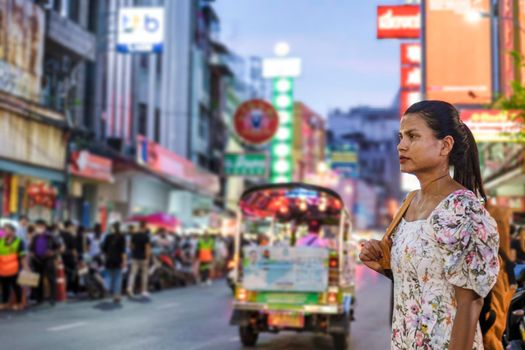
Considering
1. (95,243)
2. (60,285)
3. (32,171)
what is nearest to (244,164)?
(32,171)

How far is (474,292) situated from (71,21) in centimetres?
3085

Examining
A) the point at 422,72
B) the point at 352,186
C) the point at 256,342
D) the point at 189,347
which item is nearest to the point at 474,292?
the point at 189,347

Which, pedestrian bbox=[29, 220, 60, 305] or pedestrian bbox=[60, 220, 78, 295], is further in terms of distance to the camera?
pedestrian bbox=[60, 220, 78, 295]

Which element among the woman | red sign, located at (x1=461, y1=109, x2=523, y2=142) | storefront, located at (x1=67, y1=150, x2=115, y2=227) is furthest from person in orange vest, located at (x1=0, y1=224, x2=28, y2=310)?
the woman

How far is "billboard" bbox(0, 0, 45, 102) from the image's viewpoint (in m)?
26.6

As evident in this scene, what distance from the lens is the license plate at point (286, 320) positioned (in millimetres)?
12070

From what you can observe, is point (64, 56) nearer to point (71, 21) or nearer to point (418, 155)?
point (71, 21)

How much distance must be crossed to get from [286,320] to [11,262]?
746cm

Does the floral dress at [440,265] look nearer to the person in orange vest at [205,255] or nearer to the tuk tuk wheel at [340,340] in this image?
the tuk tuk wheel at [340,340]

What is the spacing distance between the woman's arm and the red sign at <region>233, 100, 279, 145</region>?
45650 mm

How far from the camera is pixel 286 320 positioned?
12.1 meters

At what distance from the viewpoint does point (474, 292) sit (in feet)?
11.2

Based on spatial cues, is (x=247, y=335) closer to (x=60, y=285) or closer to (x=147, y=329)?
(x=147, y=329)

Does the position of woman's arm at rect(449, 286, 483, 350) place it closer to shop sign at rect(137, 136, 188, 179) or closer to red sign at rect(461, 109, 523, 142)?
red sign at rect(461, 109, 523, 142)
